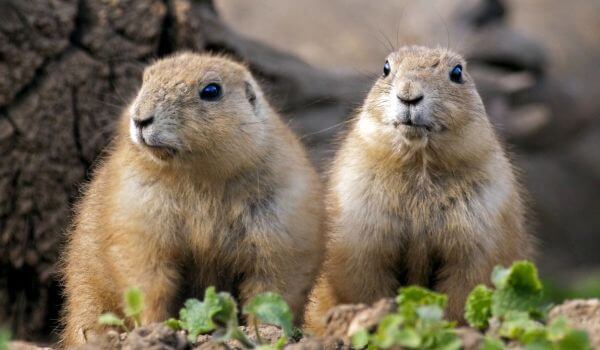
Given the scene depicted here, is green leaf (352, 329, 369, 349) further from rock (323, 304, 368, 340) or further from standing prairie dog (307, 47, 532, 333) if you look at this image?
standing prairie dog (307, 47, 532, 333)

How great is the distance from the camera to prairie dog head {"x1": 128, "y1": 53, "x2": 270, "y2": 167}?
22.1ft

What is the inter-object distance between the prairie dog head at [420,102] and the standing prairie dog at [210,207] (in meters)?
0.70

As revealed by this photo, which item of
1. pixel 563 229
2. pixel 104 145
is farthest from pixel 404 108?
pixel 563 229

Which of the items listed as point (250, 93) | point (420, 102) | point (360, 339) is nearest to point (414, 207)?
A: point (420, 102)

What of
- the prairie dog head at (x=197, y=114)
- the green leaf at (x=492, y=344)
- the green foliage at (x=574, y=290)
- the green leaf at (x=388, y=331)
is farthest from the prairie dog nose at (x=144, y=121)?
the green foliage at (x=574, y=290)

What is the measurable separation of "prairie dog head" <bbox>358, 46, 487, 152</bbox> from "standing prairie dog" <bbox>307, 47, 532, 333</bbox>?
1 centimetres

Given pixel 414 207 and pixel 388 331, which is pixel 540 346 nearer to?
pixel 388 331

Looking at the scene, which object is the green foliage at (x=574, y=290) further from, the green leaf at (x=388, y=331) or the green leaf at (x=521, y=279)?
the green leaf at (x=388, y=331)

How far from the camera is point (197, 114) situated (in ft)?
22.7

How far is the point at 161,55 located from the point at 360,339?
518 centimetres

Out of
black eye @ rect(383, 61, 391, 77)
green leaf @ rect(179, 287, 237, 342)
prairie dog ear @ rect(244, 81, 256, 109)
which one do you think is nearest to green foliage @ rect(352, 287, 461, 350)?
green leaf @ rect(179, 287, 237, 342)

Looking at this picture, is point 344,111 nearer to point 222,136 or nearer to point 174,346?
point 222,136

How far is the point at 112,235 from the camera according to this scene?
727 cm

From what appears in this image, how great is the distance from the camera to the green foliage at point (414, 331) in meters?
5.11
